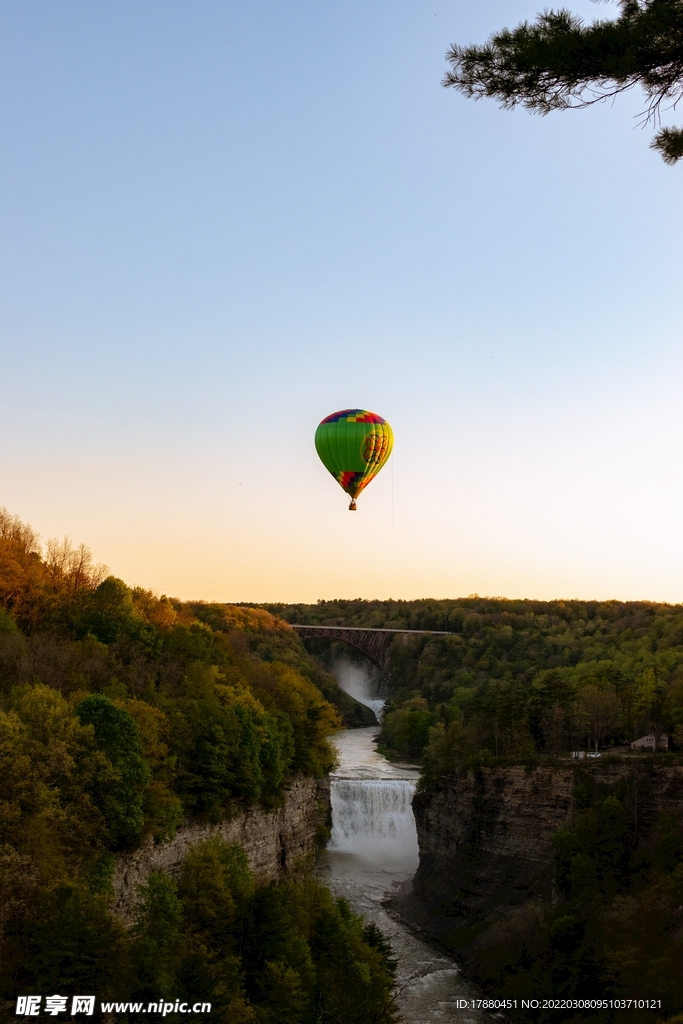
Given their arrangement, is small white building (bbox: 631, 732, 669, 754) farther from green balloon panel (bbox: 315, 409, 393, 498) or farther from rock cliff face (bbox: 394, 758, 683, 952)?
green balloon panel (bbox: 315, 409, 393, 498)

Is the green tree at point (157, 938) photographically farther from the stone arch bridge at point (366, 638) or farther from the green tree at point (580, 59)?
the stone arch bridge at point (366, 638)

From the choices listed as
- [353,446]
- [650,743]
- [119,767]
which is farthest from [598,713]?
[119,767]

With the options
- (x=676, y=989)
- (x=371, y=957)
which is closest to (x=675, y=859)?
(x=676, y=989)

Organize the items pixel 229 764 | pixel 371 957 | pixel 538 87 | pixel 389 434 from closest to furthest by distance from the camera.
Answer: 1. pixel 538 87
2. pixel 371 957
3. pixel 229 764
4. pixel 389 434

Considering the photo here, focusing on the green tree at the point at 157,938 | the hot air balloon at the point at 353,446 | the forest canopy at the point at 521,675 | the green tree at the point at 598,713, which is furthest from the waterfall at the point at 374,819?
the green tree at the point at 157,938

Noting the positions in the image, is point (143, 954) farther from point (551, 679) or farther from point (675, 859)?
point (551, 679)
